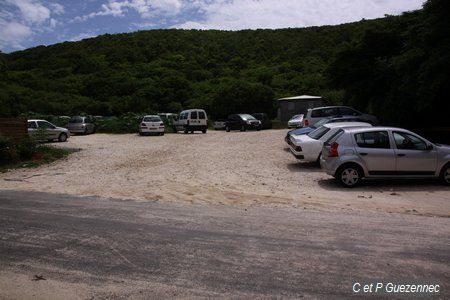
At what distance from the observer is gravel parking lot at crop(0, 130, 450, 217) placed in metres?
9.02

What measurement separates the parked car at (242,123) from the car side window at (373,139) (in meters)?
25.3

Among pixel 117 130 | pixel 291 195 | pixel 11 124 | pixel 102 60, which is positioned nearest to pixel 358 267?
pixel 291 195

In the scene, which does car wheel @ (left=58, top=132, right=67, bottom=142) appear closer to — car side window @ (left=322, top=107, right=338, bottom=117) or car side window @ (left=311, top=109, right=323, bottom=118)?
car side window @ (left=311, top=109, right=323, bottom=118)

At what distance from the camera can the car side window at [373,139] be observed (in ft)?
35.1

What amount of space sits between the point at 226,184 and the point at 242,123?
25.3m

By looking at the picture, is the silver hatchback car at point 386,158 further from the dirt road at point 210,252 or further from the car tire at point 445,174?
the dirt road at point 210,252

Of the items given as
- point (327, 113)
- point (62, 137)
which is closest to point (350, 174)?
point (327, 113)

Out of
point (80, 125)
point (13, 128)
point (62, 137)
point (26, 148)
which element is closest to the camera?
point (26, 148)

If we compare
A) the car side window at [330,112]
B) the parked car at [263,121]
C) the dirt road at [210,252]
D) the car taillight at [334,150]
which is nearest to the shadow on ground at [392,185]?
the car taillight at [334,150]

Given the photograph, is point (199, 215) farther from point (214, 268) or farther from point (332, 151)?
point (332, 151)

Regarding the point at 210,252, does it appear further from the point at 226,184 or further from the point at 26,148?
the point at 26,148

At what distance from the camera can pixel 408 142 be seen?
10.7m

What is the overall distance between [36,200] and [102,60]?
71.2 metres

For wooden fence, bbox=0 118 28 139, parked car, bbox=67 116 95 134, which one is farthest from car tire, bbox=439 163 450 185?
parked car, bbox=67 116 95 134
